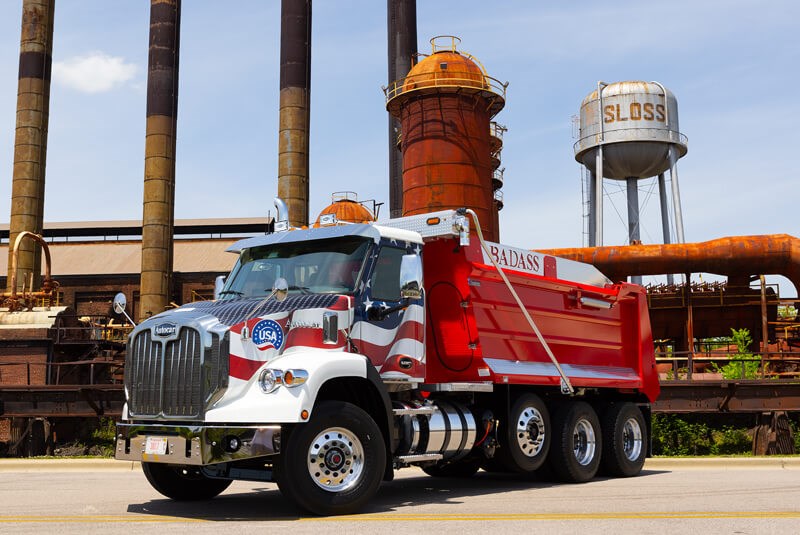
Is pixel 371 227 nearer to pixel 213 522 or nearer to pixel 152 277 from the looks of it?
pixel 213 522

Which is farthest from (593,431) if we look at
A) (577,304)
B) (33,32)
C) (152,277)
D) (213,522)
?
(33,32)

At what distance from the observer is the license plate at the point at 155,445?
8.67 m

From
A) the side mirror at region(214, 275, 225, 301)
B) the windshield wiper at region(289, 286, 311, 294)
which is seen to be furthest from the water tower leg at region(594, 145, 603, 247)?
the windshield wiper at region(289, 286, 311, 294)

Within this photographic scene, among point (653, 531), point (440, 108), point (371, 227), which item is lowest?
point (653, 531)

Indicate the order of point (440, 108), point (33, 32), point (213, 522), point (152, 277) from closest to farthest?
1. point (213, 522)
2. point (440, 108)
3. point (152, 277)
4. point (33, 32)

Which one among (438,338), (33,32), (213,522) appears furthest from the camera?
(33,32)

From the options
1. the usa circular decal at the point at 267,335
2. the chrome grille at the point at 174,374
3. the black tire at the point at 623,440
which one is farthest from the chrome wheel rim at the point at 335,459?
the black tire at the point at 623,440

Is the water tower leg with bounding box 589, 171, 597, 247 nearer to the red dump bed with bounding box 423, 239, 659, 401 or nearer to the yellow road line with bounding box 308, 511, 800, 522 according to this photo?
the red dump bed with bounding box 423, 239, 659, 401

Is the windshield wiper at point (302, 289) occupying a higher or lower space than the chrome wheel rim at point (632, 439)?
higher

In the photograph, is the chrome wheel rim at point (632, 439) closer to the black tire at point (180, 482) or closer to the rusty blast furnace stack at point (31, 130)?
the black tire at point (180, 482)

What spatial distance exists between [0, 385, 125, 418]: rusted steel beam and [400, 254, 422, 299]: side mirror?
1410 centimetres

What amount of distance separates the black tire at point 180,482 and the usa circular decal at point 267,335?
202 centimetres

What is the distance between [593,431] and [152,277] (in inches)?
1279

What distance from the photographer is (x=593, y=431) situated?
13203mm
